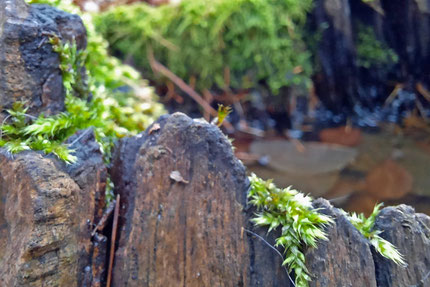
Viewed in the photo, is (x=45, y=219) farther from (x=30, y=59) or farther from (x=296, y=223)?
(x=296, y=223)

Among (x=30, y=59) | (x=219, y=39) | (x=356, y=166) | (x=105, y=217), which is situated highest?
(x=30, y=59)

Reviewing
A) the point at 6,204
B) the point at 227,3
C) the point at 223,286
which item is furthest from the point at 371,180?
the point at 6,204

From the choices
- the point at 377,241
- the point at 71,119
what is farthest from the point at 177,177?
the point at 377,241

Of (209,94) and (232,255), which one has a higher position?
(232,255)

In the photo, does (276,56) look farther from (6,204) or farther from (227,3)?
(6,204)

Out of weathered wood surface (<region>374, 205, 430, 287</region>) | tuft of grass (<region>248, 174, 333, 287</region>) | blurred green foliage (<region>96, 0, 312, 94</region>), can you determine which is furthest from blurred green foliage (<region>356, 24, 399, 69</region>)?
tuft of grass (<region>248, 174, 333, 287</region>)

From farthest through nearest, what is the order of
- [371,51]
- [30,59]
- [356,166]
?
[371,51], [356,166], [30,59]
